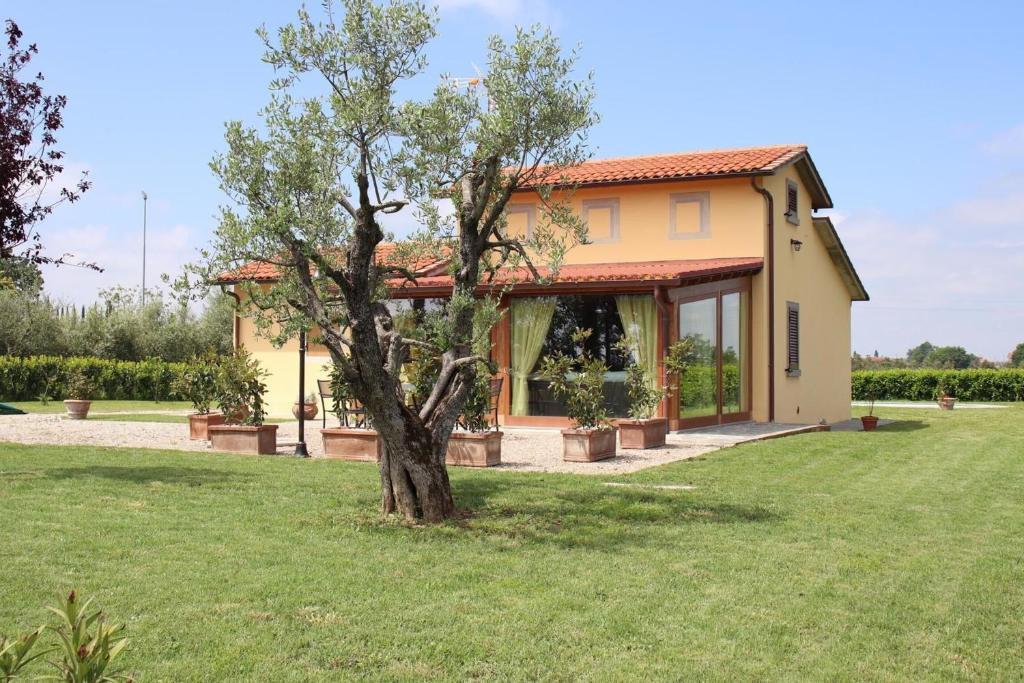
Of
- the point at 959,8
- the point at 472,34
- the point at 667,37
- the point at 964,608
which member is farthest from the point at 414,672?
the point at 959,8

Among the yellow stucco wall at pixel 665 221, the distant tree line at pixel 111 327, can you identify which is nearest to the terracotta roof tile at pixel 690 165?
the yellow stucco wall at pixel 665 221

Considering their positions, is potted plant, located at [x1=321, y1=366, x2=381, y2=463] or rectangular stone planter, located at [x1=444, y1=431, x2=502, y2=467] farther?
potted plant, located at [x1=321, y1=366, x2=381, y2=463]

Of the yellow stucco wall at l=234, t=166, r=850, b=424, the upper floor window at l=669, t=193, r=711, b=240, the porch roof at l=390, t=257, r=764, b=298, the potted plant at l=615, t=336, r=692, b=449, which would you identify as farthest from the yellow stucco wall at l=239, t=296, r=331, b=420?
the potted plant at l=615, t=336, r=692, b=449

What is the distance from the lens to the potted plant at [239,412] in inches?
528

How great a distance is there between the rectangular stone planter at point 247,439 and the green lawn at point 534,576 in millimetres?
2905

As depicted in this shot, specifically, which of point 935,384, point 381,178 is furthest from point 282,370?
point 935,384

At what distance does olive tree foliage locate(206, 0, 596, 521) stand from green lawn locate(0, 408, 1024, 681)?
Answer: 106cm

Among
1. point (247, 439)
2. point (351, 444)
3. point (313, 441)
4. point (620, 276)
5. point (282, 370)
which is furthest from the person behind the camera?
point (282, 370)

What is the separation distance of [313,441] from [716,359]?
24.8ft

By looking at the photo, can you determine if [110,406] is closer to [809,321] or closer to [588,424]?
[588,424]

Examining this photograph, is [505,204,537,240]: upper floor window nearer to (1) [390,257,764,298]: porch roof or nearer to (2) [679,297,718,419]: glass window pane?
(1) [390,257,764,298]: porch roof

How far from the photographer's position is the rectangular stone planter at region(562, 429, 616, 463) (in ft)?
40.8

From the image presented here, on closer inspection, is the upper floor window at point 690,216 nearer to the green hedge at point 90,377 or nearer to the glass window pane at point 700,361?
the glass window pane at point 700,361

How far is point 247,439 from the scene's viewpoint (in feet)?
44.2
